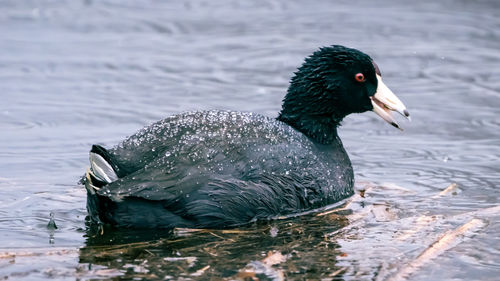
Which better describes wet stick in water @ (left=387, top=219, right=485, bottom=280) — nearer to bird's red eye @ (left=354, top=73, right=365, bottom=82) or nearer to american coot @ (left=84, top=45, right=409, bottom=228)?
american coot @ (left=84, top=45, right=409, bottom=228)

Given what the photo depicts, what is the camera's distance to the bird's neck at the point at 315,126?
7.29 m

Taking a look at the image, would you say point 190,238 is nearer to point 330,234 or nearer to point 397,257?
point 330,234

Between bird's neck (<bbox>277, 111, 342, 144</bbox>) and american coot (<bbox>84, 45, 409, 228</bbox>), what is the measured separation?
0.05 metres

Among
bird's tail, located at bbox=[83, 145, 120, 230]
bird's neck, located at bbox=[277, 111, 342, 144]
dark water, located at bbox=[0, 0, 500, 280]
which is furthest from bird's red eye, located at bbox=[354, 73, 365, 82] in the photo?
bird's tail, located at bbox=[83, 145, 120, 230]

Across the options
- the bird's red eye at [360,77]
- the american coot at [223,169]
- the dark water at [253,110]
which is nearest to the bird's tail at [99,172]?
the american coot at [223,169]

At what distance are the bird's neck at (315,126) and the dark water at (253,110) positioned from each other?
1.72 feet

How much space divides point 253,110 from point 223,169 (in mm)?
3372

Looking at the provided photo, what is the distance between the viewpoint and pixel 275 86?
1056 centimetres

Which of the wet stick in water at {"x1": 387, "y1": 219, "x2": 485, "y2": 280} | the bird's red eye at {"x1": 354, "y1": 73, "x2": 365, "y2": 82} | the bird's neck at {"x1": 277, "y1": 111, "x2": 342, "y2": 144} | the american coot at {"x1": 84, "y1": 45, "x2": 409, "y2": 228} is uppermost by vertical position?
the bird's red eye at {"x1": 354, "y1": 73, "x2": 365, "y2": 82}

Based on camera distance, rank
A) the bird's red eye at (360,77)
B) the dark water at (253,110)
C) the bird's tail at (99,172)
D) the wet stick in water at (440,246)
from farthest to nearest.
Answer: the bird's red eye at (360,77) < the bird's tail at (99,172) < the dark water at (253,110) < the wet stick in water at (440,246)

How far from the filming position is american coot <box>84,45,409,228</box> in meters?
6.16

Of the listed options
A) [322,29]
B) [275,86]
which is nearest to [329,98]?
[275,86]

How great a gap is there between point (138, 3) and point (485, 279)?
Result: 9.14 meters

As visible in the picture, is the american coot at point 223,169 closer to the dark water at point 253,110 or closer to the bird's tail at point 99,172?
the bird's tail at point 99,172
